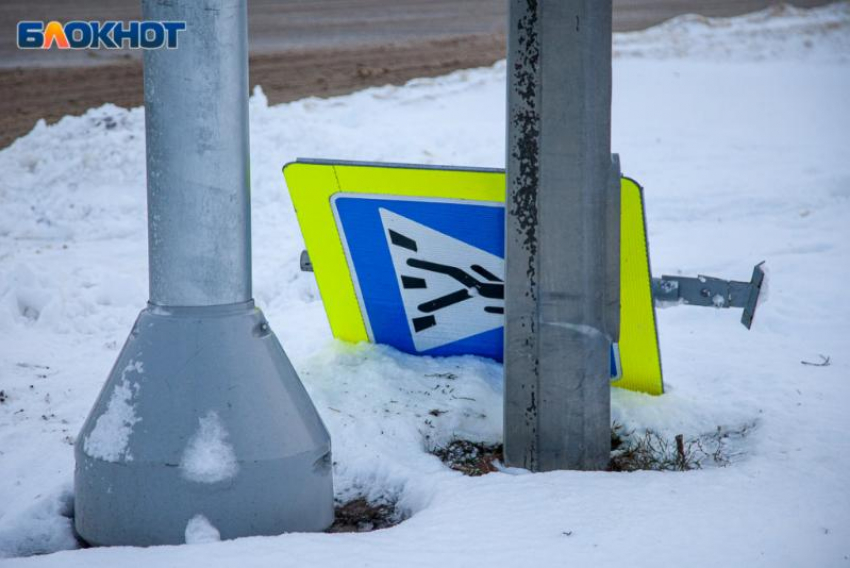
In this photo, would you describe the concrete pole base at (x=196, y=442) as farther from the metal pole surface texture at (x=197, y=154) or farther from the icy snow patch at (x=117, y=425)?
the metal pole surface texture at (x=197, y=154)

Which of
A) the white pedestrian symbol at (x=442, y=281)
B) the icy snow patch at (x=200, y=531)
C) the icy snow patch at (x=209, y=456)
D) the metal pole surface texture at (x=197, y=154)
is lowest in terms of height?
the icy snow patch at (x=200, y=531)

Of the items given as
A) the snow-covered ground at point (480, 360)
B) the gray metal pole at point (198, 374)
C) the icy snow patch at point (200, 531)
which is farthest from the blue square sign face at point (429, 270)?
the icy snow patch at point (200, 531)

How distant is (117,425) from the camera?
3545mm

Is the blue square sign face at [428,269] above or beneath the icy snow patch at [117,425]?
above

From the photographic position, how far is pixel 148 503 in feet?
11.4

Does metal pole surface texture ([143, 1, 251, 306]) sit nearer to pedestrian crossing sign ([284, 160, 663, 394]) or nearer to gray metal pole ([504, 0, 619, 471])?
gray metal pole ([504, 0, 619, 471])

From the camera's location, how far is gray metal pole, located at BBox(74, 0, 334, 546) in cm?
347

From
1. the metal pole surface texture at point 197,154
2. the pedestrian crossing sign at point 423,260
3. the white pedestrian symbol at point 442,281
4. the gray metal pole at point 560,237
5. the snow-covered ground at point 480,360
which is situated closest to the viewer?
the snow-covered ground at point 480,360

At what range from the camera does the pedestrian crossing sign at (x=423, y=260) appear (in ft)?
15.4

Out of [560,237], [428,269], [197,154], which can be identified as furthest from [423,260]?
[197,154]

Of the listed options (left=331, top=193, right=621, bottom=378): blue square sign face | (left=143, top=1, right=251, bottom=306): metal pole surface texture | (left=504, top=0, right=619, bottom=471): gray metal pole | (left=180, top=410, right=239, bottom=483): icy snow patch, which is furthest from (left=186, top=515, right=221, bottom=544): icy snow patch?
(left=331, top=193, right=621, bottom=378): blue square sign face

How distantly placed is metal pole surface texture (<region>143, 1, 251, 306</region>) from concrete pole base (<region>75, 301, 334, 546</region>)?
0.12 meters

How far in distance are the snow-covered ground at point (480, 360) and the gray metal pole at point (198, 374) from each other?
0.16 metres

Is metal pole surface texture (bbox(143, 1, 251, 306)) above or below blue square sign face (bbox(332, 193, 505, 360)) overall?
above
